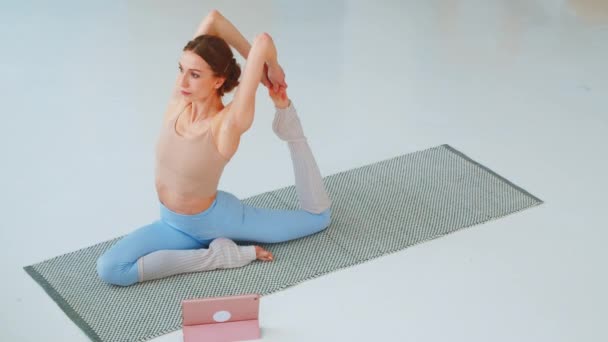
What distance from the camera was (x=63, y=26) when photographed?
4.34 meters

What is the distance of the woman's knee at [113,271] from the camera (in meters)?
2.56

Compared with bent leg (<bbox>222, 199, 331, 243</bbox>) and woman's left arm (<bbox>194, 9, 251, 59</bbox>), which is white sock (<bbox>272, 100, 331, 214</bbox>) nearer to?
bent leg (<bbox>222, 199, 331, 243</bbox>)

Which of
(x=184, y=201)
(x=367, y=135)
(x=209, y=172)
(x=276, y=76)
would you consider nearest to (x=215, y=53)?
(x=276, y=76)

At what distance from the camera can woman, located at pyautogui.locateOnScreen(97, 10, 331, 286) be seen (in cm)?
248

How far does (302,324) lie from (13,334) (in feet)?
2.50

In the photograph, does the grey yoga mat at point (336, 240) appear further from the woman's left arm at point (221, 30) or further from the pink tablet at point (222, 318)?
the woman's left arm at point (221, 30)

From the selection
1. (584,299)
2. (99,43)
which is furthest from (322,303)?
(99,43)

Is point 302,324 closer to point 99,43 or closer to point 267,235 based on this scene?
point 267,235

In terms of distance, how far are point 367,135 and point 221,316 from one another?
1362 mm

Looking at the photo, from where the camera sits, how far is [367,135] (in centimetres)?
357

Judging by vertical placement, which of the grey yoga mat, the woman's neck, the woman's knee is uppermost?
the woman's neck

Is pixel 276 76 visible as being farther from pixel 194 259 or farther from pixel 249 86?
pixel 194 259

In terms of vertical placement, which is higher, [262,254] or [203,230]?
[203,230]

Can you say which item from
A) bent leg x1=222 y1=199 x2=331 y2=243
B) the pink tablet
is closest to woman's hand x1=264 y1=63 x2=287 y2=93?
bent leg x1=222 y1=199 x2=331 y2=243
